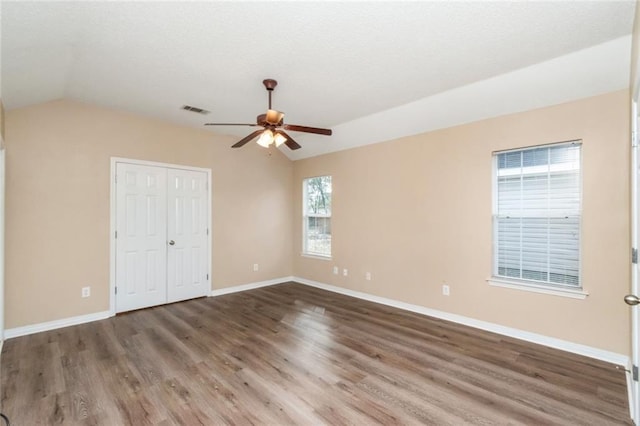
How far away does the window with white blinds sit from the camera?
10.2 ft

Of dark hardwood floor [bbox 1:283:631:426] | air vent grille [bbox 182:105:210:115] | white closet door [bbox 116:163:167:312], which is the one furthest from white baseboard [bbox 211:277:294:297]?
air vent grille [bbox 182:105:210:115]

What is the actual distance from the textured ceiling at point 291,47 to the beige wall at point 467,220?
0.40 m

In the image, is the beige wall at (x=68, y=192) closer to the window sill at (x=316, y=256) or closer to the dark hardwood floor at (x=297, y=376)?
the dark hardwood floor at (x=297, y=376)

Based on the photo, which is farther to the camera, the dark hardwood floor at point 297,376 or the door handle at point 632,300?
the dark hardwood floor at point 297,376

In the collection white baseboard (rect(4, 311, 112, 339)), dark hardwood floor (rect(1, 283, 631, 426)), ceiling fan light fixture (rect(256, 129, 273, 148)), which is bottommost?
dark hardwood floor (rect(1, 283, 631, 426))

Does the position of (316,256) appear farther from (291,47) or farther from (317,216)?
(291,47)

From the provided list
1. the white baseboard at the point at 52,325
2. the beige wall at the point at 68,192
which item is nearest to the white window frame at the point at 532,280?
the beige wall at the point at 68,192

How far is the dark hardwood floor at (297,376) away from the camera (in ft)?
6.84

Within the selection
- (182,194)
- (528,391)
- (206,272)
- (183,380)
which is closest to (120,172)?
(182,194)

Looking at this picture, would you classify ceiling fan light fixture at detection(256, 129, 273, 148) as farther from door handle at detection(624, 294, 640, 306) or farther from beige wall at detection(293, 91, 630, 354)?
door handle at detection(624, 294, 640, 306)

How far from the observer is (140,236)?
4.34 metres

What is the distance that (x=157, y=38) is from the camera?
2369 millimetres

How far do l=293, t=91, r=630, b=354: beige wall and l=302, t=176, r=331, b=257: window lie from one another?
0.21 meters

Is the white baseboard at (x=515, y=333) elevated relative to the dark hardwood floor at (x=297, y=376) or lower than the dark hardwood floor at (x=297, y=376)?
elevated
